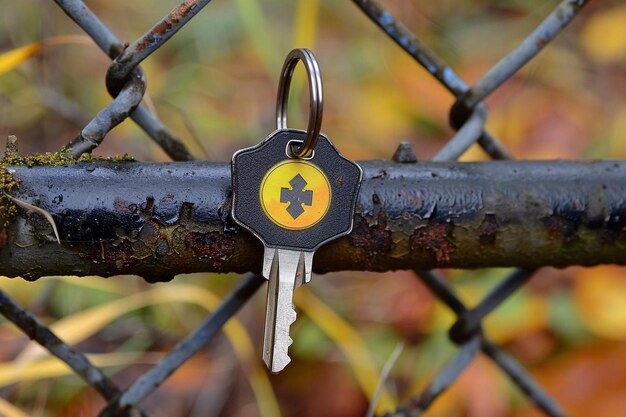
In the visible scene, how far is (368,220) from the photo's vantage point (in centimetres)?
41

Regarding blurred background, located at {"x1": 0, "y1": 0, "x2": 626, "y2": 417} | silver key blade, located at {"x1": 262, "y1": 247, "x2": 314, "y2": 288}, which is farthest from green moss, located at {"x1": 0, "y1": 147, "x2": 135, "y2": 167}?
blurred background, located at {"x1": 0, "y1": 0, "x2": 626, "y2": 417}

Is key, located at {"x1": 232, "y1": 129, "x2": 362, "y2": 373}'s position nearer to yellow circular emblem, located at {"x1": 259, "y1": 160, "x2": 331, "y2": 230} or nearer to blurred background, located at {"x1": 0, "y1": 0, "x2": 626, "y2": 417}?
yellow circular emblem, located at {"x1": 259, "y1": 160, "x2": 331, "y2": 230}

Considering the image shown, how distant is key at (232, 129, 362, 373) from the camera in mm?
378

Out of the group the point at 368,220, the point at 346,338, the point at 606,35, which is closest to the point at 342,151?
the point at 346,338

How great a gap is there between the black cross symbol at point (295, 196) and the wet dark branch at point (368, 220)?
0.10 feet

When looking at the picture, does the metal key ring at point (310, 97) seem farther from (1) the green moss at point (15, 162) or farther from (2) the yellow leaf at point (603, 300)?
(2) the yellow leaf at point (603, 300)

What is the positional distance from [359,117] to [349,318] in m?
0.44

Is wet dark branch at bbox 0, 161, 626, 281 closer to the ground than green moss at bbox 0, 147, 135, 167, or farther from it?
closer to the ground

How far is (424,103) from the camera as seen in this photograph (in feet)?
4.47

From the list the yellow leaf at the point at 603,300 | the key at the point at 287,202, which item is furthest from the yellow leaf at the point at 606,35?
the key at the point at 287,202

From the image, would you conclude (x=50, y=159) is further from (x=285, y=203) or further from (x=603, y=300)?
(x=603, y=300)

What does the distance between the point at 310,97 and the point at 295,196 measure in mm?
60

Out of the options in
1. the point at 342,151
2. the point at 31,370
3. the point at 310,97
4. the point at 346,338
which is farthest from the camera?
the point at 342,151

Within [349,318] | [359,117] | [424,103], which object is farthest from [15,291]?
[424,103]
